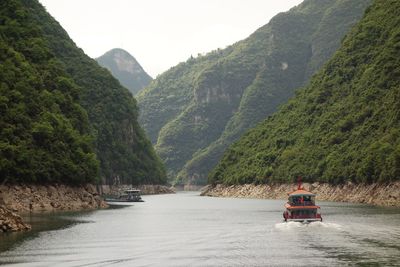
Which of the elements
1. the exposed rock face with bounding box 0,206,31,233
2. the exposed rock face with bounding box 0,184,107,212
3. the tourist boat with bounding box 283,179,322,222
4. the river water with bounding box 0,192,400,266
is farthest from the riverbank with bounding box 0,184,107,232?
the tourist boat with bounding box 283,179,322,222

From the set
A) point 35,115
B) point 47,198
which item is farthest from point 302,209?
point 35,115

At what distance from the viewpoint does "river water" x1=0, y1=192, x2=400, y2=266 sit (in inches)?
2156

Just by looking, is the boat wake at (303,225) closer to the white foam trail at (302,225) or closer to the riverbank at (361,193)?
the white foam trail at (302,225)

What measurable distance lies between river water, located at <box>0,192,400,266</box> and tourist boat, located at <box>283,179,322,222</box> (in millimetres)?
2546

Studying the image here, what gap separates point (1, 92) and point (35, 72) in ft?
86.1

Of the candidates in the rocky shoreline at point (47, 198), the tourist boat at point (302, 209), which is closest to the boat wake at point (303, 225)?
the tourist boat at point (302, 209)

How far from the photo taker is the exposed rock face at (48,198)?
11094 centimetres

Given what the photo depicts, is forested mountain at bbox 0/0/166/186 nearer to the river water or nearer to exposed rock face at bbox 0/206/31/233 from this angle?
the river water

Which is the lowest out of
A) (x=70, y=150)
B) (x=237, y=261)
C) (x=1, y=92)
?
(x=237, y=261)

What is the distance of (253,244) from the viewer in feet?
221

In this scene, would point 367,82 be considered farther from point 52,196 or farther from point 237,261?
point 237,261

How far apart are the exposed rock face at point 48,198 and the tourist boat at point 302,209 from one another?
42.8m

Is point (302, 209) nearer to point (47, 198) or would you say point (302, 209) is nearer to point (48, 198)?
point (47, 198)

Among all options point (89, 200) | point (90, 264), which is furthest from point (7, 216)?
point (89, 200)
